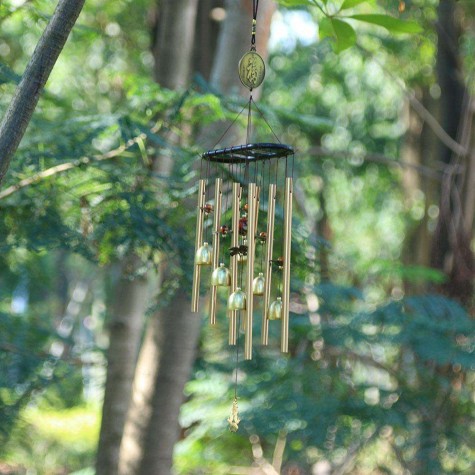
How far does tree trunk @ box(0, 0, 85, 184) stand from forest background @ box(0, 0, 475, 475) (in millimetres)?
713

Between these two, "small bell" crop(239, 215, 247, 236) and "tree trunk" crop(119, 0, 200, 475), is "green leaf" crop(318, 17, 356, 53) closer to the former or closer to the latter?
"small bell" crop(239, 215, 247, 236)

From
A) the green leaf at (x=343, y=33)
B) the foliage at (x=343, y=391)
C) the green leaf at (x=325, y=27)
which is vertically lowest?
the foliage at (x=343, y=391)

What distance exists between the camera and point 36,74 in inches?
97.5

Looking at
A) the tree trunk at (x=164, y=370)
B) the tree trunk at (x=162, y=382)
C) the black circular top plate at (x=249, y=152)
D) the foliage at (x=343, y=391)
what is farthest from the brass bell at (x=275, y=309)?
the foliage at (x=343, y=391)

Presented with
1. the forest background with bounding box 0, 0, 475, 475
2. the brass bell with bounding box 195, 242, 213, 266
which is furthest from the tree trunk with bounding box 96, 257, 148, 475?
the brass bell with bounding box 195, 242, 213, 266

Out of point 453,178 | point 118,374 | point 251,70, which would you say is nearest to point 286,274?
point 251,70

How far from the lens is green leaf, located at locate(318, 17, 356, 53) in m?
2.91

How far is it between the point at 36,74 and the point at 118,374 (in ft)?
9.16

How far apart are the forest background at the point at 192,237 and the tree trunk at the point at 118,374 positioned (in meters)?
0.01

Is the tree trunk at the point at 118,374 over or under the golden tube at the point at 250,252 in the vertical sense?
under

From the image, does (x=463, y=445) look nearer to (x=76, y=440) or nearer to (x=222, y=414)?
(x=222, y=414)

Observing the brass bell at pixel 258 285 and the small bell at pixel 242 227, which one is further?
the small bell at pixel 242 227

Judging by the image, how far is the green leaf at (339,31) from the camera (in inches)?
115

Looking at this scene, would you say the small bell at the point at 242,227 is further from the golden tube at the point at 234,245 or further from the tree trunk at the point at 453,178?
the tree trunk at the point at 453,178
